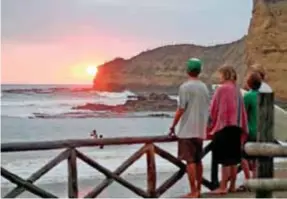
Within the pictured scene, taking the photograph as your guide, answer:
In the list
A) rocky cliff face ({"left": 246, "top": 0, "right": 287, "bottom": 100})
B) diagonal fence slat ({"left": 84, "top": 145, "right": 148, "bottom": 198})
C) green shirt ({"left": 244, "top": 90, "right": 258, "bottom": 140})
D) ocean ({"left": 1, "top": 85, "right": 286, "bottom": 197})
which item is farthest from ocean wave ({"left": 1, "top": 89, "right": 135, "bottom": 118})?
green shirt ({"left": 244, "top": 90, "right": 258, "bottom": 140})

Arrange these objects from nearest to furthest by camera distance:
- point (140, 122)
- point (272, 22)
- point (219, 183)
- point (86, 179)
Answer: point (219, 183), point (86, 179), point (140, 122), point (272, 22)

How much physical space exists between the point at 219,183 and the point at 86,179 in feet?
25.4

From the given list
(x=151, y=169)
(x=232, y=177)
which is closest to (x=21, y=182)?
(x=151, y=169)

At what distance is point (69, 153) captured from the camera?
7.22 m

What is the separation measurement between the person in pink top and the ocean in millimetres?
5198

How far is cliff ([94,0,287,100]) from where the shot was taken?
178ft

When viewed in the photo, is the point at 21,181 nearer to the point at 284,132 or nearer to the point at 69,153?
the point at 69,153

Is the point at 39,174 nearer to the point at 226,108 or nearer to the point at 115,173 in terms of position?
the point at 115,173

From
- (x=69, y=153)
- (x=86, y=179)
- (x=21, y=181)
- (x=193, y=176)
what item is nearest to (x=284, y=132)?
(x=193, y=176)

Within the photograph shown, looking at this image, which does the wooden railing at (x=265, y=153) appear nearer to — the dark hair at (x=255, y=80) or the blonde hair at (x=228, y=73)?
the blonde hair at (x=228, y=73)

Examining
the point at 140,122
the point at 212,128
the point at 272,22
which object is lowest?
the point at 140,122

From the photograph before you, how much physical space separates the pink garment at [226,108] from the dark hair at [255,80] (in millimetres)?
296

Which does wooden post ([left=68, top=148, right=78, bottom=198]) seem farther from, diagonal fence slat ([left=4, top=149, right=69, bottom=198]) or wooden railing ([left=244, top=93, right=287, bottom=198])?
wooden railing ([left=244, top=93, right=287, bottom=198])

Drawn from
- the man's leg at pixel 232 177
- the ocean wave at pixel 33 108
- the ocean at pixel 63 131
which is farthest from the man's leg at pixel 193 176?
the ocean wave at pixel 33 108
